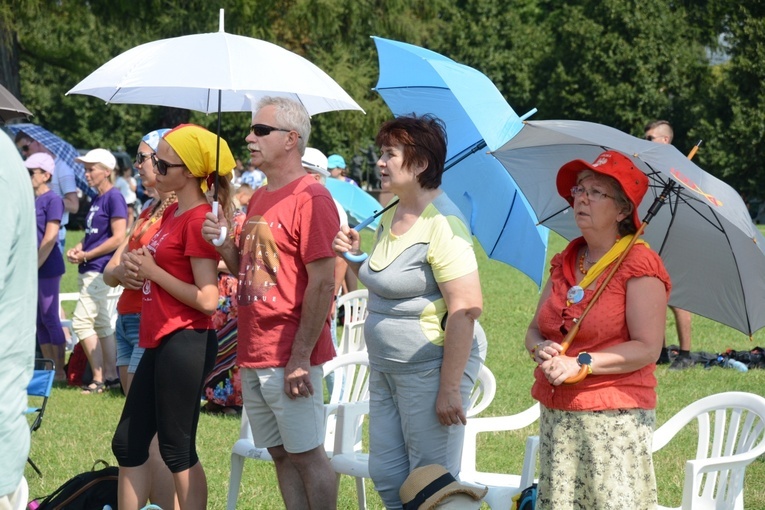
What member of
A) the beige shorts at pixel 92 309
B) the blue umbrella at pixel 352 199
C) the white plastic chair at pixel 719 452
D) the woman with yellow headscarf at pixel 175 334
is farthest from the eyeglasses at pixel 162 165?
the blue umbrella at pixel 352 199

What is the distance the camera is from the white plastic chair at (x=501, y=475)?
4188mm

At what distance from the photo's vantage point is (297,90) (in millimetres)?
4316

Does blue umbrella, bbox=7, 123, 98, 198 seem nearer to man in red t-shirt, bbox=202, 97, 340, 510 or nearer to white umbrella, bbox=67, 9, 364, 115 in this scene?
white umbrella, bbox=67, 9, 364, 115

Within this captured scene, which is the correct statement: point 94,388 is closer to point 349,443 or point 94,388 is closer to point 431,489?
point 349,443

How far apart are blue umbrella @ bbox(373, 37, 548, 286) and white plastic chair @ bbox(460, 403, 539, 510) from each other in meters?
0.66

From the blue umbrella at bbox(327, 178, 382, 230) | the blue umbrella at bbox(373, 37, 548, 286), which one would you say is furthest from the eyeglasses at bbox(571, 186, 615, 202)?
the blue umbrella at bbox(327, 178, 382, 230)

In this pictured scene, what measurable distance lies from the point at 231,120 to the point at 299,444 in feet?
99.9

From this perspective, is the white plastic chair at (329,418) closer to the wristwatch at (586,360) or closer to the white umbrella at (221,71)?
the white umbrella at (221,71)

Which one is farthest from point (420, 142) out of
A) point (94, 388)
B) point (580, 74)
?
point (580, 74)

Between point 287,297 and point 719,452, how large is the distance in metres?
1.90

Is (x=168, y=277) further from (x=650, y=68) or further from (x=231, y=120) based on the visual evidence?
(x=650, y=68)

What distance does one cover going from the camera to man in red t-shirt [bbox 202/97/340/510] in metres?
4.07

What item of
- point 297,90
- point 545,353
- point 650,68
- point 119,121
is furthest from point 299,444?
point 119,121

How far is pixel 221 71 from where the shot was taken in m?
4.31
